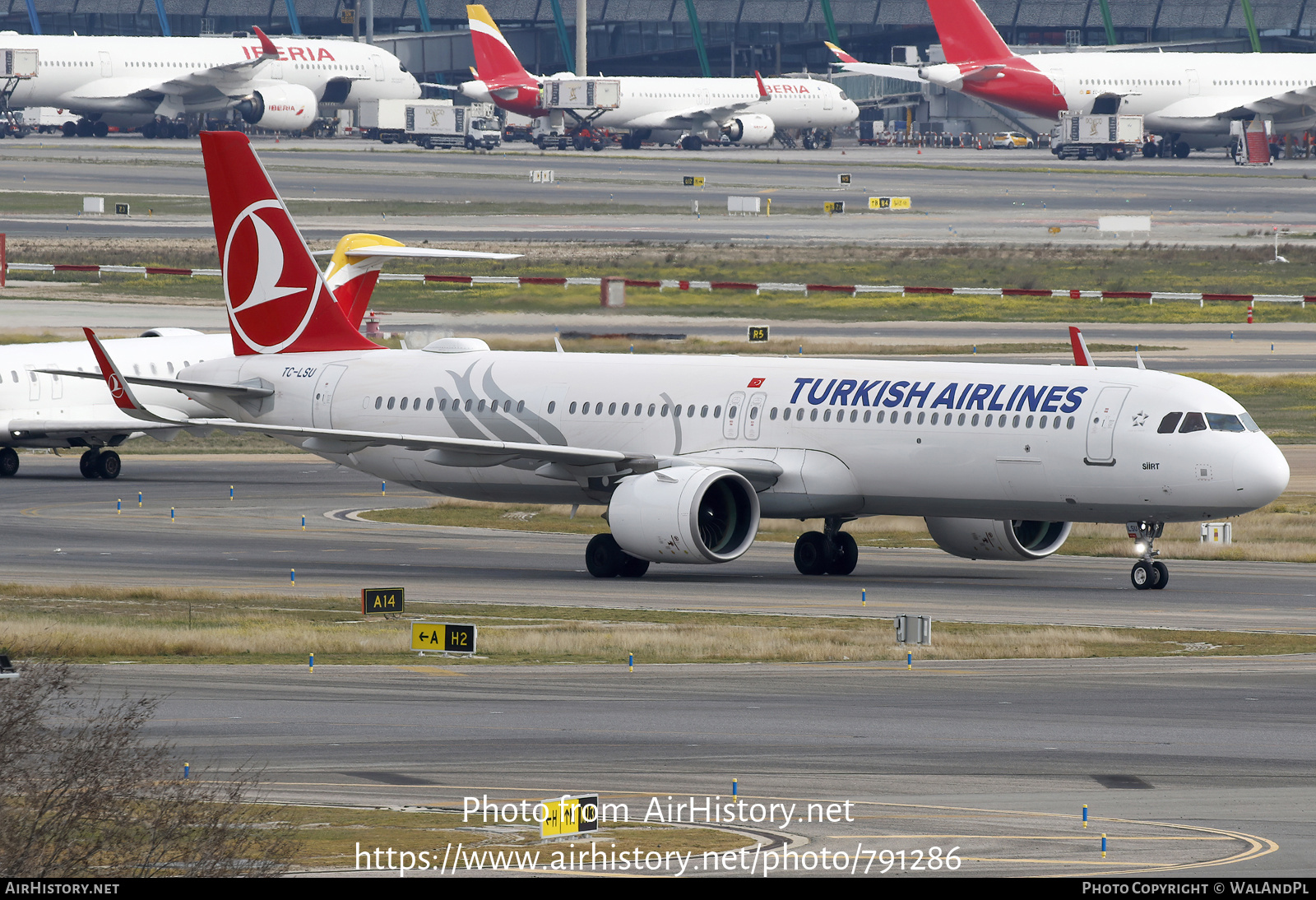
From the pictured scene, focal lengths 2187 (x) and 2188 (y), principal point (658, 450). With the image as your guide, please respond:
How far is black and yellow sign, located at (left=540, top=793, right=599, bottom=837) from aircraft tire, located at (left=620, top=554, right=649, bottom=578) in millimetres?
23878

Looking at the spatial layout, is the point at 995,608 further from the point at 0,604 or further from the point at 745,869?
the point at 745,869

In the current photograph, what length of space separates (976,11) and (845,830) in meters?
161

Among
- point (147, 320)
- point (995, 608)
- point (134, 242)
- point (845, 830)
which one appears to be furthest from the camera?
point (134, 242)

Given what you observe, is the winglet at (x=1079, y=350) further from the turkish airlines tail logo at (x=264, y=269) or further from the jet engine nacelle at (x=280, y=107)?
the jet engine nacelle at (x=280, y=107)

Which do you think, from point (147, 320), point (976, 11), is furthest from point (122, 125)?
point (147, 320)

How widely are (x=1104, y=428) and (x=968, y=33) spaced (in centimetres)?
13899

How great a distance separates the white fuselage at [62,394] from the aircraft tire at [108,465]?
28.5 inches

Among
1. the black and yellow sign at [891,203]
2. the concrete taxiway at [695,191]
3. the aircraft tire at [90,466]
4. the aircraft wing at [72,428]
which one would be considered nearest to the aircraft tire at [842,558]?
the aircraft wing at [72,428]

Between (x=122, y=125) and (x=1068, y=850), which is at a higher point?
(x=122, y=125)

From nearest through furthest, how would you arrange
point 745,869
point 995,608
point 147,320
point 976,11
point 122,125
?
point 745,869 < point 995,608 < point 147,320 < point 976,11 < point 122,125

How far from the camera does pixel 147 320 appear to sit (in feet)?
300

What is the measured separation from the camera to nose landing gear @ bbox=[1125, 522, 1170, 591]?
4178 centimetres

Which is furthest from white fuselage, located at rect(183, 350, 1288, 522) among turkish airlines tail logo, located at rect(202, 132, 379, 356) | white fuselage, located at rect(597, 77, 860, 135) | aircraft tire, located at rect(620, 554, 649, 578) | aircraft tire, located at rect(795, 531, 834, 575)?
white fuselage, located at rect(597, 77, 860, 135)

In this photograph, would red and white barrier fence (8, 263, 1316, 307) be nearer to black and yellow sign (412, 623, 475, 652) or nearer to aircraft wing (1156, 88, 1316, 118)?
black and yellow sign (412, 623, 475, 652)
